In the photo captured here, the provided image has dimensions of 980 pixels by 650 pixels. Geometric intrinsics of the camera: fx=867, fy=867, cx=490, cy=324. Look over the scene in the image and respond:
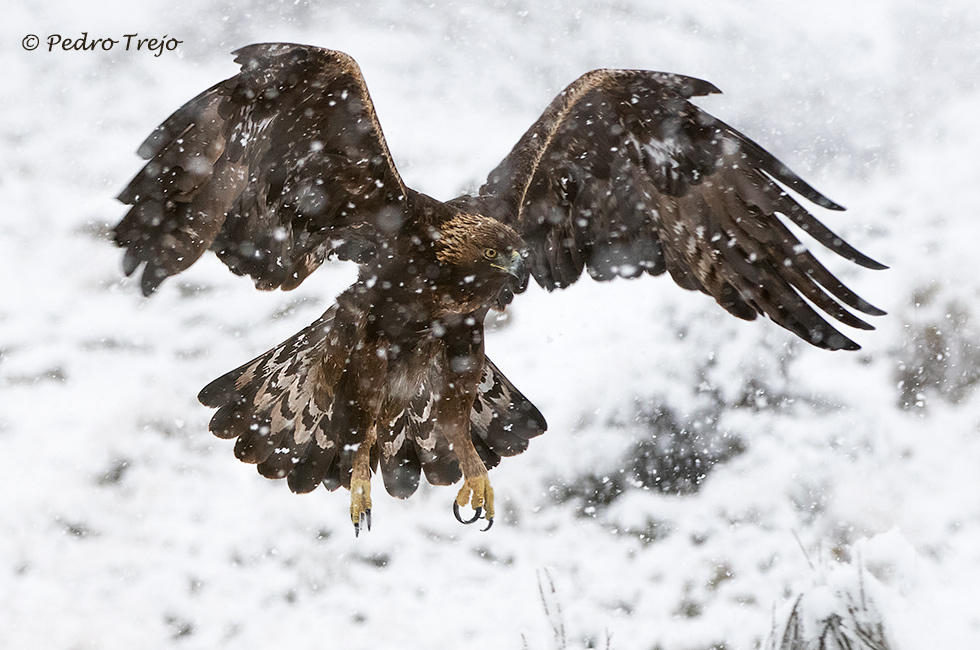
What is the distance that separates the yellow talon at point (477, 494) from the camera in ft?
13.1

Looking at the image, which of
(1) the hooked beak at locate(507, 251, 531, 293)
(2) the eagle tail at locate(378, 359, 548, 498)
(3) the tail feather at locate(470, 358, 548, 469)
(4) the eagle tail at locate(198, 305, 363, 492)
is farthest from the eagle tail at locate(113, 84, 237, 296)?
(3) the tail feather at locate(470, 358, 548, 469)

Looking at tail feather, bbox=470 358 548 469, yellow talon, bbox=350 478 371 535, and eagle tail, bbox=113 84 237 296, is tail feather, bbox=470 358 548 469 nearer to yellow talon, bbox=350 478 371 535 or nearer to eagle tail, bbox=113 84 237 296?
yellow talon, bbox=350 478 371 535

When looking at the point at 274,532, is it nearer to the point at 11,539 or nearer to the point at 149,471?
the point at 149,471

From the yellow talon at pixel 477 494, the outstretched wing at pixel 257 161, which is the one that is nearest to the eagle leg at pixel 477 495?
the yellow talon at pixel 477 494

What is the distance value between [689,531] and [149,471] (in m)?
5.92

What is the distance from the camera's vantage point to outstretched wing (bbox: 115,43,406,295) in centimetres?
313

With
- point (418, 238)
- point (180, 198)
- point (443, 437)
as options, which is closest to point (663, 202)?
point (418, 238)

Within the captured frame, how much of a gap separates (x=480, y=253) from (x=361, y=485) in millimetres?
1178

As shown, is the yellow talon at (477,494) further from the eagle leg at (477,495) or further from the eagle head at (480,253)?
the eagle head at (480,253)

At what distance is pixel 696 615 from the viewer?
8812 millimetres

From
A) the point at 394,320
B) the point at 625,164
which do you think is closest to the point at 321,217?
the point at 394,320

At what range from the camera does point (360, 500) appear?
3.78 metres

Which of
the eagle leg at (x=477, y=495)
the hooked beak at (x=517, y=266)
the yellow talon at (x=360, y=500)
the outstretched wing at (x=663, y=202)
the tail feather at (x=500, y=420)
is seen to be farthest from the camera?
the tail feather at (x=500, y=420)

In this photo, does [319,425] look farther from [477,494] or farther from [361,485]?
[477,494]
